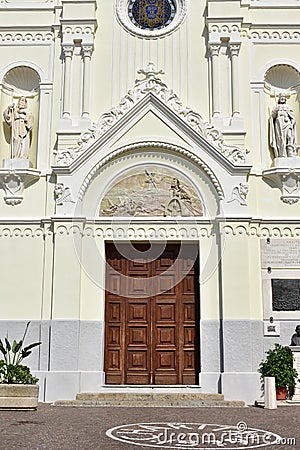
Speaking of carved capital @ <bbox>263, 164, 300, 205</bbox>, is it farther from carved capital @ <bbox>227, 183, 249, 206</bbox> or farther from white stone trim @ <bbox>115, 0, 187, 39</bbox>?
white stone trim @ <bbox>115, 0, 187, 39</bbox>

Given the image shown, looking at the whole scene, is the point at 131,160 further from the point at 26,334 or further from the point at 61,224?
the point at 26,334

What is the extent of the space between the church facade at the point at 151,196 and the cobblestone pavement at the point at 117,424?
87.8 inches

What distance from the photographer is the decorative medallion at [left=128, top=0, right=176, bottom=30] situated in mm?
16906

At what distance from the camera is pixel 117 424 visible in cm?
996

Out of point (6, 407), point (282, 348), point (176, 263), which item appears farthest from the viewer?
point (176, 263)

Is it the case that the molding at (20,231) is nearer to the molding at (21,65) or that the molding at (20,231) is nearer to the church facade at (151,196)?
the church facade at (151,196)

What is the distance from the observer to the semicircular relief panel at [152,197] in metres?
15.2

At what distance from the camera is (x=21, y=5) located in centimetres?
1689

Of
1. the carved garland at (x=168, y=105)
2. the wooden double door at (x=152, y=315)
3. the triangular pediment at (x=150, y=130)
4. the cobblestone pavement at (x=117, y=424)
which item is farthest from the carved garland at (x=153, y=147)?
the cobblestone pavement at (x=117, y=424)

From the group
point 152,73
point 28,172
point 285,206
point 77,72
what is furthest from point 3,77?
point 285,206

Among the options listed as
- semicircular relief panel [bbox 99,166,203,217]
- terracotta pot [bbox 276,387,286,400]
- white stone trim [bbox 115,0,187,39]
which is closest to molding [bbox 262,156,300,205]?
semicircular relief panel [bbox 99,166,203,217]

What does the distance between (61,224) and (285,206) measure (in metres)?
5.70

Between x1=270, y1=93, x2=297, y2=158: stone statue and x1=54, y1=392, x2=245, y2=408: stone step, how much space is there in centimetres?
647

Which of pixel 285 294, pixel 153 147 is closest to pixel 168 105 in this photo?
pixel 153 147
